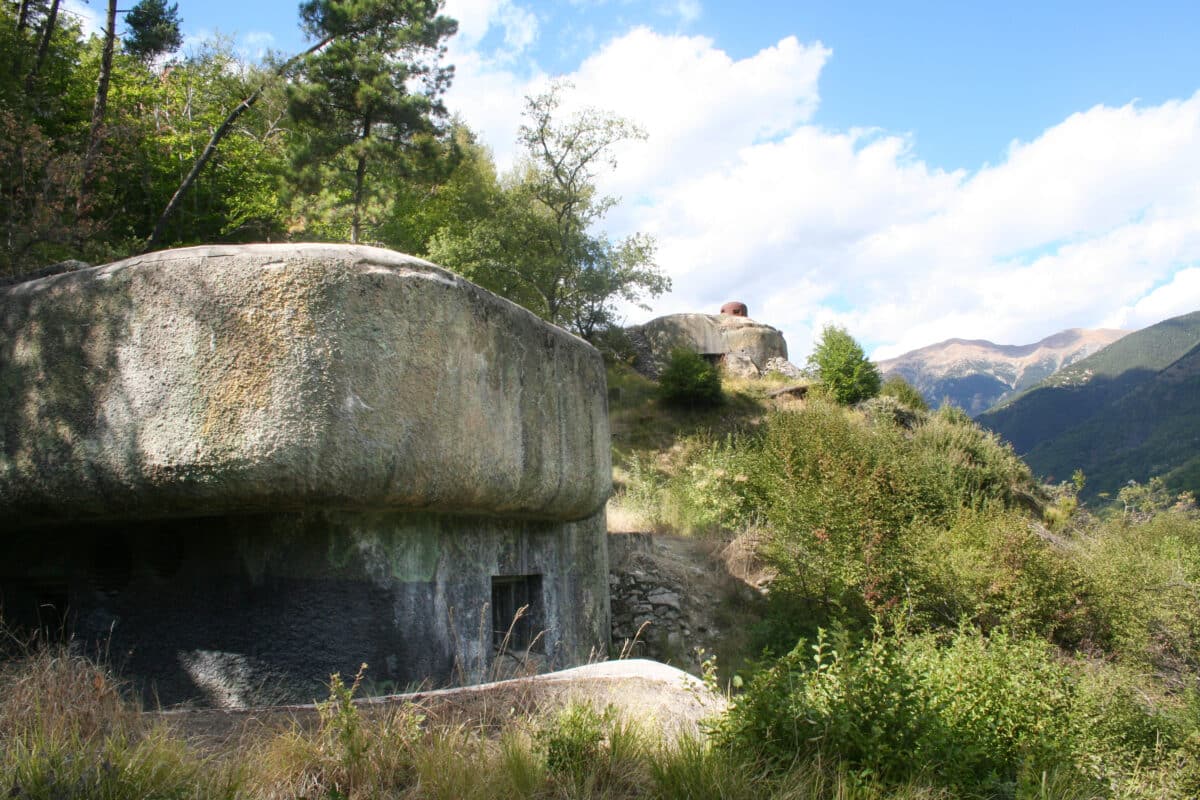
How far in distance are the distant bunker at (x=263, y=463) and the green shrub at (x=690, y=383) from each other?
13951 mm

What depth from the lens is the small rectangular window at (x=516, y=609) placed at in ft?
16.9

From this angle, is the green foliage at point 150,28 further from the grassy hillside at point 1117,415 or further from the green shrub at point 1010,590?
the grassy hillside at point 1117,415

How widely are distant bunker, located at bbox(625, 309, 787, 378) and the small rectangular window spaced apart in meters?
17.4

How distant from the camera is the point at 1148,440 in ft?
245

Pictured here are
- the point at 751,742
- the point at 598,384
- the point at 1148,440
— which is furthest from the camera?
the point at 1148,440

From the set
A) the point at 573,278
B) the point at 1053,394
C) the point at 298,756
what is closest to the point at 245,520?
the point at 298,756

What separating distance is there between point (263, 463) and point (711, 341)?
2014cm

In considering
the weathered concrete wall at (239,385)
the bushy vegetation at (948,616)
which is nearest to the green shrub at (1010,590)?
the bushy vegetation at (948,616)

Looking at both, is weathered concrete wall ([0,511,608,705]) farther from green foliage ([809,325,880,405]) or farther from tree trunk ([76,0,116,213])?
green foliage ([809,325,880,405])

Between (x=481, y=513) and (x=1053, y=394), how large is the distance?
13728 cm

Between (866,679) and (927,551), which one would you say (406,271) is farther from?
(927,551)

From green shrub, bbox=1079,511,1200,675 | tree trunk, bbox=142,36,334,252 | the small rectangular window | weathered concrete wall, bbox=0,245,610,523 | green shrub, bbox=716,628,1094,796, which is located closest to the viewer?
green shrub, bbox=716,628,1094,796

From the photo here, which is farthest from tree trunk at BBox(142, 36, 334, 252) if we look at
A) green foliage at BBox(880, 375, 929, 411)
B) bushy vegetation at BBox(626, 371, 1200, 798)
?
green foliage at BBox(880, 375, 929, 411)

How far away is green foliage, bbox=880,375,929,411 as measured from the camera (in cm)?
1958
